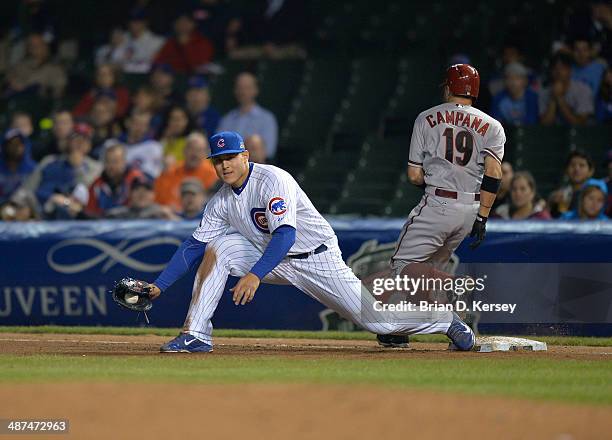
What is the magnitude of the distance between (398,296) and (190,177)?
492cm

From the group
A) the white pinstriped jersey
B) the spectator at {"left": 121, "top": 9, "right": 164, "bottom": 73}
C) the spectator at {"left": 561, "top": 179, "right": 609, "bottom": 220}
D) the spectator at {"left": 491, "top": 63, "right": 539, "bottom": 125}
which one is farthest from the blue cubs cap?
the spectator at {"left": 121, "top": 9, "right": 164, "bottom": 73}

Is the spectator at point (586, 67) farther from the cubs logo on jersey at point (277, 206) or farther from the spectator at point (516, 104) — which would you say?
the cubs logo on jersey at point (277, 206)

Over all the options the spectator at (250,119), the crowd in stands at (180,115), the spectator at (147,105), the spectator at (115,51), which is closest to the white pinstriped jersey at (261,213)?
the crowd in stands at (180,115)

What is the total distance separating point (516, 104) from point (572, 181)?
2.37 m

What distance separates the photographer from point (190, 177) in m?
13.6

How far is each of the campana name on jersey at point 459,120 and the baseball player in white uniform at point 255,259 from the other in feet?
3.31

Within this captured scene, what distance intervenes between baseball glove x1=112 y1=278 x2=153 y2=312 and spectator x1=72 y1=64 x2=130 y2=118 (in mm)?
7599

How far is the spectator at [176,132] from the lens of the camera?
15.0 m

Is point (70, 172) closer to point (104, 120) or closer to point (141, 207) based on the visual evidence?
point (104, 120)

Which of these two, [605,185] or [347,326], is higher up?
[605,185]

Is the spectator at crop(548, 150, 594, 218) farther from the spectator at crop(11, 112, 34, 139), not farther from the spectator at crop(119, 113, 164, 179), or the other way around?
the spectator at crop(11, 112, 34, 139)

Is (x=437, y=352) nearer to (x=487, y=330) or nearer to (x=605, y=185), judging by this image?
(x=487, y=330)

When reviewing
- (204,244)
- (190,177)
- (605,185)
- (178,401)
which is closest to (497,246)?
(605,185)

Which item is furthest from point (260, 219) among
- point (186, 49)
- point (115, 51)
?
point (115, 51)
